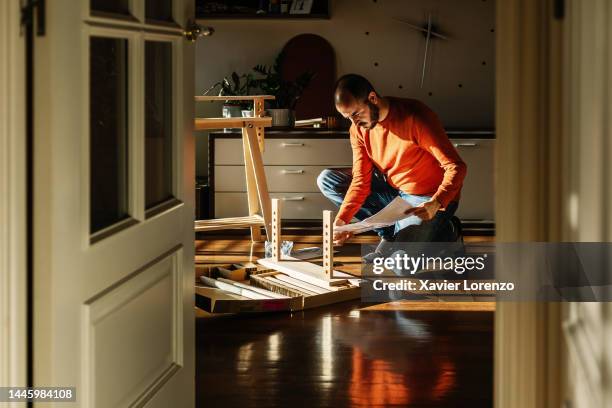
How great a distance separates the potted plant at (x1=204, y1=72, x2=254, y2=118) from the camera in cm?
694

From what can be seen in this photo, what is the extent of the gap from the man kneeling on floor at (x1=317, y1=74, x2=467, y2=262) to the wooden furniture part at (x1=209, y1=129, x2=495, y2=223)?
1421 millimetres

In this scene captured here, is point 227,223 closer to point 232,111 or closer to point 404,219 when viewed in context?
point 404,219

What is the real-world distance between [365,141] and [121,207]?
3.14 m

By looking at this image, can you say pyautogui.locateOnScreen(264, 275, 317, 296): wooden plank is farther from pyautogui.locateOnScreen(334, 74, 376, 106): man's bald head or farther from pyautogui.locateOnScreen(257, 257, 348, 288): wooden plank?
pyautogui.locateOnScreen(334, 74, 376, 106): man's bald head

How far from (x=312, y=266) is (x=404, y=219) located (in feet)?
1.68

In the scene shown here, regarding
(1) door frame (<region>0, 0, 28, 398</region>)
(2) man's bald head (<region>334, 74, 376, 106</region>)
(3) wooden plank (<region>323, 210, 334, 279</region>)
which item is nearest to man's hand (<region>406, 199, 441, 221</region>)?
(3) wooden plank (<region>323, 210, 334, 279</region>)

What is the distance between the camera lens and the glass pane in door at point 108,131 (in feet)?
6.67

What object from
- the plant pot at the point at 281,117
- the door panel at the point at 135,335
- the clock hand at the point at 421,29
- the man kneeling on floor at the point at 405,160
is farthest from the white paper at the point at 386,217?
the door panel at the point at 135,335

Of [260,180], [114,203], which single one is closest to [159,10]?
[114,203]

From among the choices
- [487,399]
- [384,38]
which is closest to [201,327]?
[487,399]

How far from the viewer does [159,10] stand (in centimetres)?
237

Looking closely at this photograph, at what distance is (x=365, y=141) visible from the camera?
17.2 feet

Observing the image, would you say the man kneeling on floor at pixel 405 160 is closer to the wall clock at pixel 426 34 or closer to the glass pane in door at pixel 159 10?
the wall clock at pixel 426 34

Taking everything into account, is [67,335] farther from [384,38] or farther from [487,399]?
[384,38]
